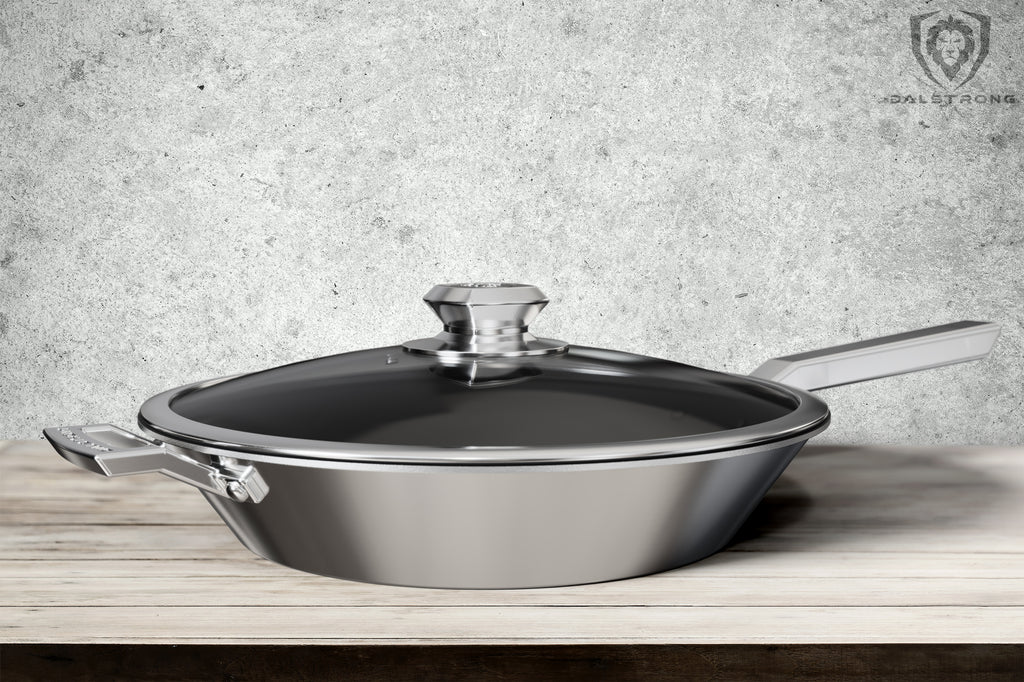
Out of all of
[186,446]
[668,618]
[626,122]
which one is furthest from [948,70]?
[186,446]

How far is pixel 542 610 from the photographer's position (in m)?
0.58

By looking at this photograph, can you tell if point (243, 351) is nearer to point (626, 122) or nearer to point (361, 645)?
point (626, 122)

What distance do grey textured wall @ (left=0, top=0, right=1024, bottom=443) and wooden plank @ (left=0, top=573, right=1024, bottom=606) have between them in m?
0.53

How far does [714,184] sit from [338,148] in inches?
16.0

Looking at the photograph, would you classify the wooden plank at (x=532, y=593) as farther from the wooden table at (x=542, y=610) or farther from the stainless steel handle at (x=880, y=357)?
the stainless steel handle at (x=880, y=357)

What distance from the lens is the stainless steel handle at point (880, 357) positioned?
85 centimetres

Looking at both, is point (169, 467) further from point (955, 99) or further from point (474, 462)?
point (955, 99)

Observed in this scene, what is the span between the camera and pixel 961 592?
61 centimetres

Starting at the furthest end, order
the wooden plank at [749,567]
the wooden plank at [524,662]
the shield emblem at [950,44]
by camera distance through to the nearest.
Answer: the shield emblem at [950,44] < the wooden plank at [749,567] < the wooden plank at [524,662]

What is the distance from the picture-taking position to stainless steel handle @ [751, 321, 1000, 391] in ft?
2.78

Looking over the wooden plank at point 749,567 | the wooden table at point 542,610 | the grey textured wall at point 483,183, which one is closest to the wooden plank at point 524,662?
the wooden table at point 542,610

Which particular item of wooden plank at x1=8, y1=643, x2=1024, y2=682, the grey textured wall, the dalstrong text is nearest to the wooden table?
wooden plank at x1=8, y1=643, x2=1024, y2=682

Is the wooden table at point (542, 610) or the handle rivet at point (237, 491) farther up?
the handle rivet at point (237, 491)

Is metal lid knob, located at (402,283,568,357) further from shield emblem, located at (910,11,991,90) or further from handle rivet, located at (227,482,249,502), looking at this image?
shield emblem, located at (910,11,991,90)
